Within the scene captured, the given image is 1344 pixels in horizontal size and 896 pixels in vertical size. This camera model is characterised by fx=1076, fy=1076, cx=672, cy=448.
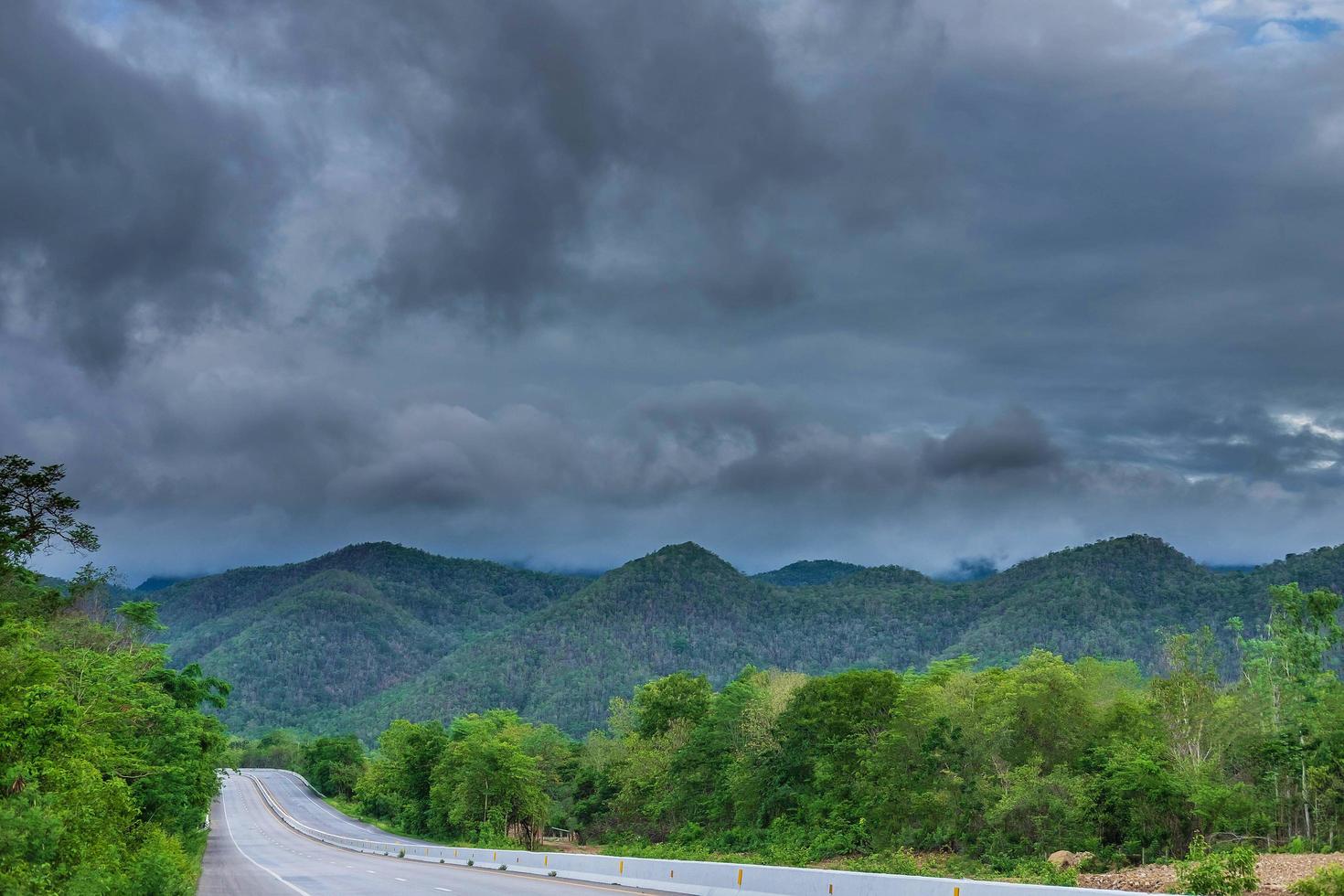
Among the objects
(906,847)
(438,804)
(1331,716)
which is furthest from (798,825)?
(438,804)

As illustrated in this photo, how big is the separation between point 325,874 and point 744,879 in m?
24.1

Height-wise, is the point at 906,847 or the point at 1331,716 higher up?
the point at 1331,716

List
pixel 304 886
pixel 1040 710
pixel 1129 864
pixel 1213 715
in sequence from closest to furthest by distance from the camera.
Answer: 1. pixel 304 886
2. pixel 1129 864
3. pixel 1213 715
4. pixel 1040 710

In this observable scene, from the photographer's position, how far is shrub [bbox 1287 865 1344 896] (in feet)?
55.8

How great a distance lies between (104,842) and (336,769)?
148 m

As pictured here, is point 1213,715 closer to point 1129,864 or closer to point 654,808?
point 1129,864

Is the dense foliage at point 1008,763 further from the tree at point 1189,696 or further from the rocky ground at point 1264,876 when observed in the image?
the rocky ground at point 1264,876

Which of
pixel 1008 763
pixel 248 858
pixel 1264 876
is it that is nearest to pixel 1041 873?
pixel 1264 876

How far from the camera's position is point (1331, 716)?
49344mm

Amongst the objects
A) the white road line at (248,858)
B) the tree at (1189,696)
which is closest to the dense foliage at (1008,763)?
the tree at (1189,696)

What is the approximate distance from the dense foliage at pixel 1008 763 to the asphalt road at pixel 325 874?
1438 cm

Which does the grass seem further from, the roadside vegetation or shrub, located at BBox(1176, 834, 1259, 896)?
shrub, located at BBox(1176, 834, 1259, 896)

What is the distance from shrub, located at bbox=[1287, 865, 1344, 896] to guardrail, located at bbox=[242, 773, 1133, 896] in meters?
3.40

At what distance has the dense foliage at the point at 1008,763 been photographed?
47.7 metres
